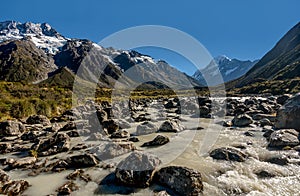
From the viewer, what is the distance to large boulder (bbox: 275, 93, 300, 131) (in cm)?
1995

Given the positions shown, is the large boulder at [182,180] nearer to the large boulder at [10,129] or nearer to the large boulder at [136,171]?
the large boulder at [136,171]

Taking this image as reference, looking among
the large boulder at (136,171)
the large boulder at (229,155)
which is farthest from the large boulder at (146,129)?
the large boulder at (136,171)

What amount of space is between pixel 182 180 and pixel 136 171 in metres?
2.14

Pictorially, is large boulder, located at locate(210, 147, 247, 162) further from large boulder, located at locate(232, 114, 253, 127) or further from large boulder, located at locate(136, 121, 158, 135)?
large boulder, located at locate(232, 114, 253, 127)

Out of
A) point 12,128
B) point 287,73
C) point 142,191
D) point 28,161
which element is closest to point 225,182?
point 142,191

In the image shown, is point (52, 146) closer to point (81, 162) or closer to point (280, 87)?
point (81, 162)

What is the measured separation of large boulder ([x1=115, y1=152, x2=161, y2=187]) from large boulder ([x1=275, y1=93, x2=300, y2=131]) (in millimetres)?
14697

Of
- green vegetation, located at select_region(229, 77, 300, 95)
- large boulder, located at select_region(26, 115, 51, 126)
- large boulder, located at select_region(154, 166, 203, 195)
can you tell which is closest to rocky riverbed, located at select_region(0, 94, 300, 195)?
large boulder, located at select_region(154, 166, 203, 195)

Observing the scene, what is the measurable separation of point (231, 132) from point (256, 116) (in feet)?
27.8

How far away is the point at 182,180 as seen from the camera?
10.1m

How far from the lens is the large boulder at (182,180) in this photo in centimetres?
988

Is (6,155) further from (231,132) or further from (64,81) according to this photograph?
(64,81)

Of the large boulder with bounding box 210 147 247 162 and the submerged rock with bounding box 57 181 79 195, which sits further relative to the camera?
the large boulder with bounding box 210 147 247 162

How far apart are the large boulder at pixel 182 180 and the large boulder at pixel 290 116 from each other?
545 inches
